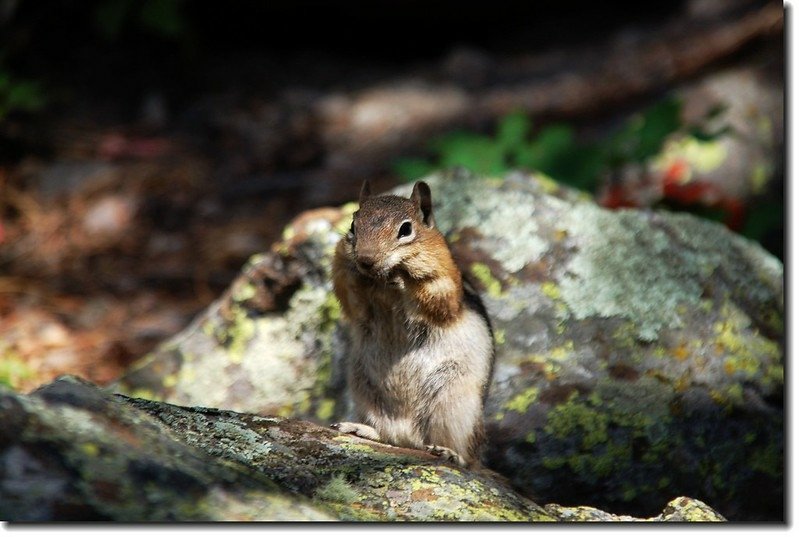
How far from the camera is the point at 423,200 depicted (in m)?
2.87

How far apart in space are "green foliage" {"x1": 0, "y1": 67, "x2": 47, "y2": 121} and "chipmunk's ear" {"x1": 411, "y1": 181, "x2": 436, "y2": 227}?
11.4 ft

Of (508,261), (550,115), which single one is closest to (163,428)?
(508,261)

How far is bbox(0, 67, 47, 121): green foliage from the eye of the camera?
543 cm

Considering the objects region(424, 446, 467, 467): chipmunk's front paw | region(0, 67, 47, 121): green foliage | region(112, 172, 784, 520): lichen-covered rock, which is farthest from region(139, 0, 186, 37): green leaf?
A: region(424, 446, 467, 467): chipmunk's front paw

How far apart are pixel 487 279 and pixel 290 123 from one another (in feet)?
11.2

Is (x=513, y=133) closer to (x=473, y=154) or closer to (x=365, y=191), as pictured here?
(x=473, y=154)

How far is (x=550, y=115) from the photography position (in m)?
6.15

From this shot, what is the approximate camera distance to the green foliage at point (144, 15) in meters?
5.62

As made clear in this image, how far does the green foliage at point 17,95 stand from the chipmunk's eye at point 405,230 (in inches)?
139

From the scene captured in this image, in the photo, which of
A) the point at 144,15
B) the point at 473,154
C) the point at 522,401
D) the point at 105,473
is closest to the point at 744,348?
the point at 522,401

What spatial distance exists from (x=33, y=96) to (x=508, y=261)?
354cm

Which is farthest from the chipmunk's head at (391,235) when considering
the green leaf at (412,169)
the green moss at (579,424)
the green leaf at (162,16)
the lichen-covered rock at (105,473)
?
the green leaf at (162,16)

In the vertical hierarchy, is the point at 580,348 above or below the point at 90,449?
above

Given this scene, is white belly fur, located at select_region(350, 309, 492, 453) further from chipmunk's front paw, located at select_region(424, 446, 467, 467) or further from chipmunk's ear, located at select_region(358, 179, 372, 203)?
chipmunk's ear, located at select_region(358, 179, 372, 203)
